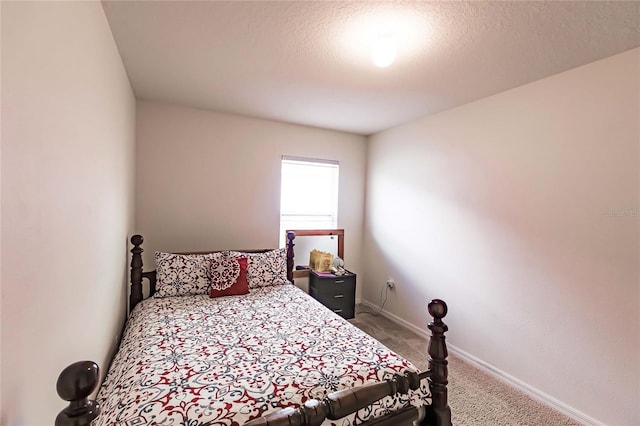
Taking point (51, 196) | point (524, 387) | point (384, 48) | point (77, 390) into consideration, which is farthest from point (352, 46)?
point (524, 387)

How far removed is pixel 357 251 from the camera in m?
3.94

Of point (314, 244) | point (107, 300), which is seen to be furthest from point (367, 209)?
point (107, 300)

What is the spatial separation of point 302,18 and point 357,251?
9.75 ft

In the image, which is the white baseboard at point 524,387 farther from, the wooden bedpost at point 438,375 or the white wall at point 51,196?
the white wall at point 51,196

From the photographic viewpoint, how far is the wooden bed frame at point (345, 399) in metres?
0.75

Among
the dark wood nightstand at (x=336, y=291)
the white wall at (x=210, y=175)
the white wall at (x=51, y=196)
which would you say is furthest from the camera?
the dark wood nightstand at (x=336, y=291)

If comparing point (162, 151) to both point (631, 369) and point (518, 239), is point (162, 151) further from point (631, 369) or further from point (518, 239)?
point (631, 369)

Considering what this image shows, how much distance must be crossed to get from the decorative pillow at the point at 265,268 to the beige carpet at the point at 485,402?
52.8 inches

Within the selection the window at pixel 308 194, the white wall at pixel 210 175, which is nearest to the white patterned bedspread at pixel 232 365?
the white wall at pixel 210 175

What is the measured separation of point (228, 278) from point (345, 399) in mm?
1638

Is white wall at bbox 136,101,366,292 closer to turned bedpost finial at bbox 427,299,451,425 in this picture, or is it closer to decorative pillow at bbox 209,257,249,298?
decorative pillow at bbox 209,257,249,298

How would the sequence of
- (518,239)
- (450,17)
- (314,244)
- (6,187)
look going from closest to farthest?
(6,187)
(450,17)
(518,239)
(314,244)

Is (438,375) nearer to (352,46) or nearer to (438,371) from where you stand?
(438,371)

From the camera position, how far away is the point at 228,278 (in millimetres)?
2463
